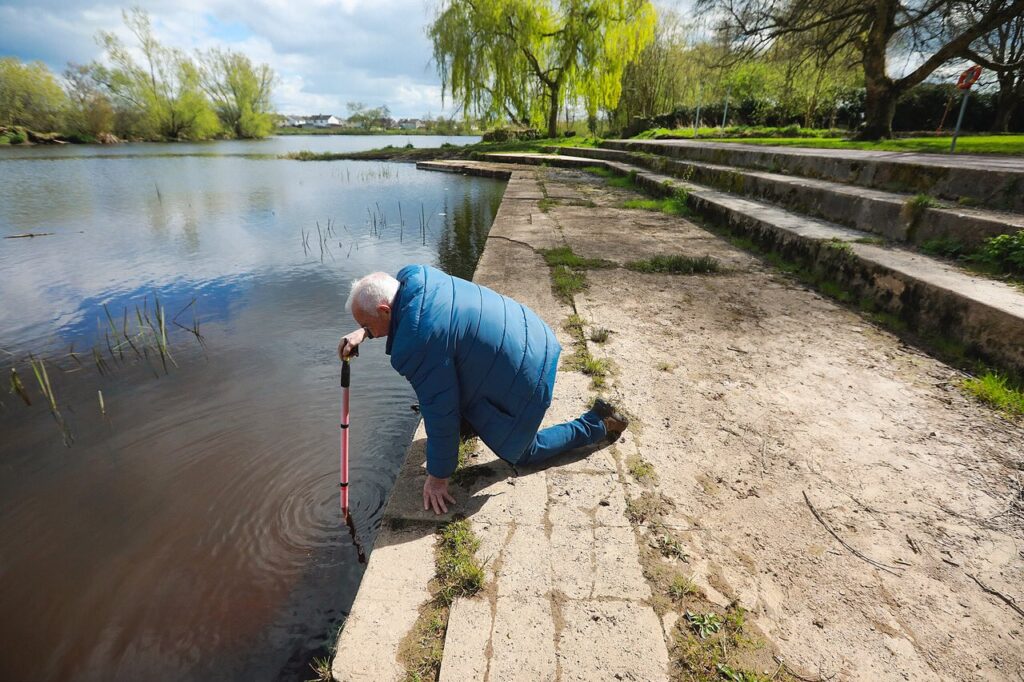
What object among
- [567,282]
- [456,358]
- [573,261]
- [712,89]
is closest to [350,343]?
[456,358]

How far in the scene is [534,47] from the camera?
24.1m

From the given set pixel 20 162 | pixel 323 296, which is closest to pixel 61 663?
pixel 323 296

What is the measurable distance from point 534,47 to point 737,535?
1069 inches

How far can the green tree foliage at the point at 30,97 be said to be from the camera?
3888 cm

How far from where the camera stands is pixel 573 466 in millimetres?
2320

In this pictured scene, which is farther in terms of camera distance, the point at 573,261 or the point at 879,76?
the point at 879,76

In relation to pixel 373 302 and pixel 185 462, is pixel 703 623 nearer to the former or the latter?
pixel 373 302

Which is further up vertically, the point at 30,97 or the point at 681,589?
the point at 30,97

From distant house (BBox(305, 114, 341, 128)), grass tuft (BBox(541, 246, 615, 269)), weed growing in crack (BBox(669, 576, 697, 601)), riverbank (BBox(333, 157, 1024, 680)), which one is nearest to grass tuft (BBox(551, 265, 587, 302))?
grass tuft (BBox(541, 246, 615, 269))

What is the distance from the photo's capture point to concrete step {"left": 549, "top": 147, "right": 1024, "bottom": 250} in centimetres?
415

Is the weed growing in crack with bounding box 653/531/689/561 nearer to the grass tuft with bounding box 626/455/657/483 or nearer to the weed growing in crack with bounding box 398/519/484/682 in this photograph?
the grass tuft with bounding box 626/455/657/483

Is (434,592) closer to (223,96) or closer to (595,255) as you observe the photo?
(595,255)

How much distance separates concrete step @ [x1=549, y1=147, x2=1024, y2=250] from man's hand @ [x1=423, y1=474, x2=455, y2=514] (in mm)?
4871

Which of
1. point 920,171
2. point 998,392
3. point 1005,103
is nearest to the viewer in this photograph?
point 998,392
